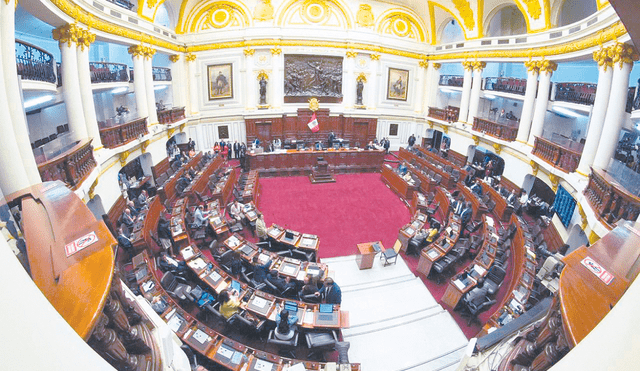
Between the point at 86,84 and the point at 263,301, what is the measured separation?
8.54 meters

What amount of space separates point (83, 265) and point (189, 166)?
13.4 m

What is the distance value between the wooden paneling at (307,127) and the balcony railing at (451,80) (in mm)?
A: 5254

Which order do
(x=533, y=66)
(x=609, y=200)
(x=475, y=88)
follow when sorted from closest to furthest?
(x=609, y=200)
(x=533, y=66)
(x=475, y=88)

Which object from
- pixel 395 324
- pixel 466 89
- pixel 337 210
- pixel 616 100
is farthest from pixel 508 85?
pixel 395 324

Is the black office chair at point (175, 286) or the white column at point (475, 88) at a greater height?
the white column at point (475, 88)

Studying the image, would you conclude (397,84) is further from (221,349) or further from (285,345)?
(221,349)

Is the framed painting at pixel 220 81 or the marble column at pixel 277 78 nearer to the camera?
the marble column at pixel 277 78

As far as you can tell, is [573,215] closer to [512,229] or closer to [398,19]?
[512,229]

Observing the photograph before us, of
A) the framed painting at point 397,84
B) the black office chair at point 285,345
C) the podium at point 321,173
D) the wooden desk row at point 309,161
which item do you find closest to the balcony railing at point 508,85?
the framed painting at point 397,84

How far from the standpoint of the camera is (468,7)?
16.0 meters

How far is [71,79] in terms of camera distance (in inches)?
334

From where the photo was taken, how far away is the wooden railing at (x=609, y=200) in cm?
584

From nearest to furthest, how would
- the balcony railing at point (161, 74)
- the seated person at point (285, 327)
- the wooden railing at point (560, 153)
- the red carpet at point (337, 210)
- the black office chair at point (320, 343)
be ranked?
1. the seated person at point (285, 327)
2. the black office chair at point (320, 343)
3. the wooden railing at point (560, 153)
4. the red carpet at point (337, 210)
5. the balcony railing at point (161, 74)

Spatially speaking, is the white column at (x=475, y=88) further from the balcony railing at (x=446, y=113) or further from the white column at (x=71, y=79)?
the white column at (x=71, y=79)
